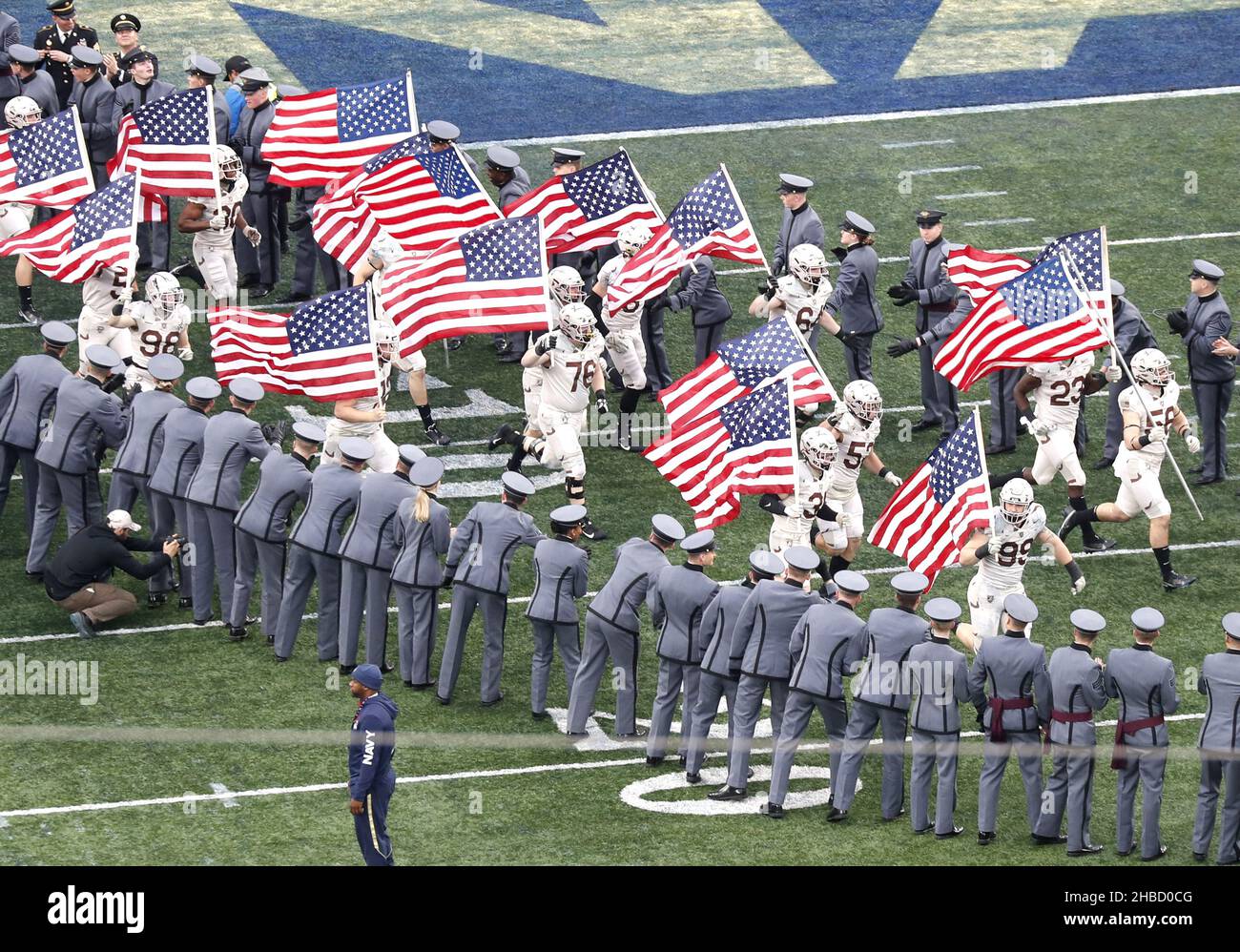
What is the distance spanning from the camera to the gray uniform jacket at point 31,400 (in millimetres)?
22297

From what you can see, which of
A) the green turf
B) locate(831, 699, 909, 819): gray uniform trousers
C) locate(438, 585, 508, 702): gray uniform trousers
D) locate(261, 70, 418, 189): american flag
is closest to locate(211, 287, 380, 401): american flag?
the green turf

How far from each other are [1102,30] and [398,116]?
13.6 m

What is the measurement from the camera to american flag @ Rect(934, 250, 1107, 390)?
22344 millimetres

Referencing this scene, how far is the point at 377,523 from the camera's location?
20.7 meters

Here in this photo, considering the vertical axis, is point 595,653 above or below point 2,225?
below

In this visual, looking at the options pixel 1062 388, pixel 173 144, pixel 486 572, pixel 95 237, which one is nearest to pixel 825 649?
pixel 486 572

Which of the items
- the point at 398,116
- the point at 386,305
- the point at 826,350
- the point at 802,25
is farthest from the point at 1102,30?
the point at 386,305

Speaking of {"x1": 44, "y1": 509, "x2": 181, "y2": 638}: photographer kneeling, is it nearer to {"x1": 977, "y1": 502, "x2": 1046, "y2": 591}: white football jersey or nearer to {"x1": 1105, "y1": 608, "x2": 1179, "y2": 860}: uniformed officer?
{"x1": 977, "y1": 502, "x2": 1046, "y2": 591}: white football jersey

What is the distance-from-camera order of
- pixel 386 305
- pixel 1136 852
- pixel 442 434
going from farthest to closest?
pixel 442 434, pixel 386 305, pixel 1136 852

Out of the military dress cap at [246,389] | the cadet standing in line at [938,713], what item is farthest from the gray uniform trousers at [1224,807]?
the military dress cap at [246,389]

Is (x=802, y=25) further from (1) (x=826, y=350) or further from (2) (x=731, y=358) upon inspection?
(2) (x=731, y=358)

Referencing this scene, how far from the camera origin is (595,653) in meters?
20.0

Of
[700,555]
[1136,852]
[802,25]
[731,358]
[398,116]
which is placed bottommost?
[1136,852]

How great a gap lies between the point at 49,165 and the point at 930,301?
910 centimetres
